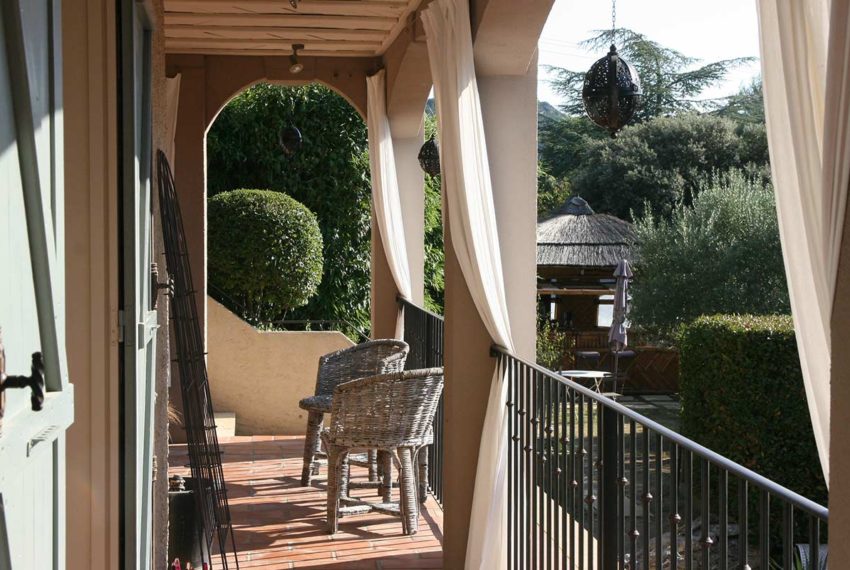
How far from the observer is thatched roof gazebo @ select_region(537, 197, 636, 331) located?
1817 centimetres

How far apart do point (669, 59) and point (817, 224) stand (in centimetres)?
2784

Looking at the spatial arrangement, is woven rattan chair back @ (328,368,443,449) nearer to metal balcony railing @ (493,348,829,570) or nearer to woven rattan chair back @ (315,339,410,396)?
metal balcony railing @ (493,348,829,570)

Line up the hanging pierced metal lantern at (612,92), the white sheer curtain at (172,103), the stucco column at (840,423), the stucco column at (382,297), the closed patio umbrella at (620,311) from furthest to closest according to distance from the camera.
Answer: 1. the closed patio umbrella at (620,311)
2. the stucco column at (382,297)
3. the white sheer curtain at (172,103)
4. the hanging pierced metal lantern at (612,92)
5. the stucco column at (840,423)

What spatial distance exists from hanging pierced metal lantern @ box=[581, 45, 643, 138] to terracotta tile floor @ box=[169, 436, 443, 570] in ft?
6.59

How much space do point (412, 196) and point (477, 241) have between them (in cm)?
339

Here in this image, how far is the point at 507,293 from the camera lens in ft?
13.6

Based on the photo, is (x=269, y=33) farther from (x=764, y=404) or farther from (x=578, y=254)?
(x=578, y=254)

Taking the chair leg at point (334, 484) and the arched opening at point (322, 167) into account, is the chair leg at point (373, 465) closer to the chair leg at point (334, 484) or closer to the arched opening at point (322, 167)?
the chair leg at point (334, 484)

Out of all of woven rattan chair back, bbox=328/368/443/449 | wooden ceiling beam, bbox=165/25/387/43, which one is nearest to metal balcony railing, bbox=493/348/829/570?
woven rattan chair back, bbox=328/368/443/449

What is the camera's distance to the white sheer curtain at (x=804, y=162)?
1628mm

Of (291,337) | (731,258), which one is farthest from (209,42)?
(731,258)

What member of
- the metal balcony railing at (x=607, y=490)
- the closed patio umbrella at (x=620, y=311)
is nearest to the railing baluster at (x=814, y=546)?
the metal balcony railing at (x=607, y=490)

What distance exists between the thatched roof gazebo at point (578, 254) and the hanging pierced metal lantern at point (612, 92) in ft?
46.1

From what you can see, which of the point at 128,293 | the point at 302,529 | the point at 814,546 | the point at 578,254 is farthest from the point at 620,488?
the point at 578,254
